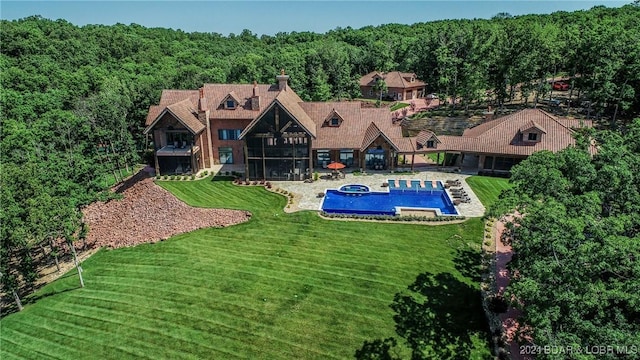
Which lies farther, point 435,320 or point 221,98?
point 221,98

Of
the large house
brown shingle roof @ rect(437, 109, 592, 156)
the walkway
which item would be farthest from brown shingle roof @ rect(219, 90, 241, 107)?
the walkway

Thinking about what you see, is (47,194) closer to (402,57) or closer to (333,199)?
(333,199)

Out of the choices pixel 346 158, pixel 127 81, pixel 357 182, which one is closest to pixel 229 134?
pixel 346 158

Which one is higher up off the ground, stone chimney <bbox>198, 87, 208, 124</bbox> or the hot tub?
stone chimney <bbox>198, 87, 208, 124</bbox>

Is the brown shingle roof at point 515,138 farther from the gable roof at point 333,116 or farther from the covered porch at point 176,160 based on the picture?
the covered porch at point 176,160

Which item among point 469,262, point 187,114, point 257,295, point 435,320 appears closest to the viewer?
point 435,320

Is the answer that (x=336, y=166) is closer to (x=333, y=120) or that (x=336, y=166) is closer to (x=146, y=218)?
(x=333, y=120)

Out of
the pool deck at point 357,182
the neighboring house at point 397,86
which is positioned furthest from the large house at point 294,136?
the neighboring house at point 397,86

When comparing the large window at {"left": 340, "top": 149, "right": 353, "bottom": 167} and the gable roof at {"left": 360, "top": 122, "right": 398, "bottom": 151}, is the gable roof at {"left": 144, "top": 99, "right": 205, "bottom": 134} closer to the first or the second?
the large window at {"left": 340, "top": 149, "right": 353, "bottom": 167}

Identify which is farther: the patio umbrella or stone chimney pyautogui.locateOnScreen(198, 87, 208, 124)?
stone chimney pyautogui.locateOnScreen(198, 87, 208, 124)
